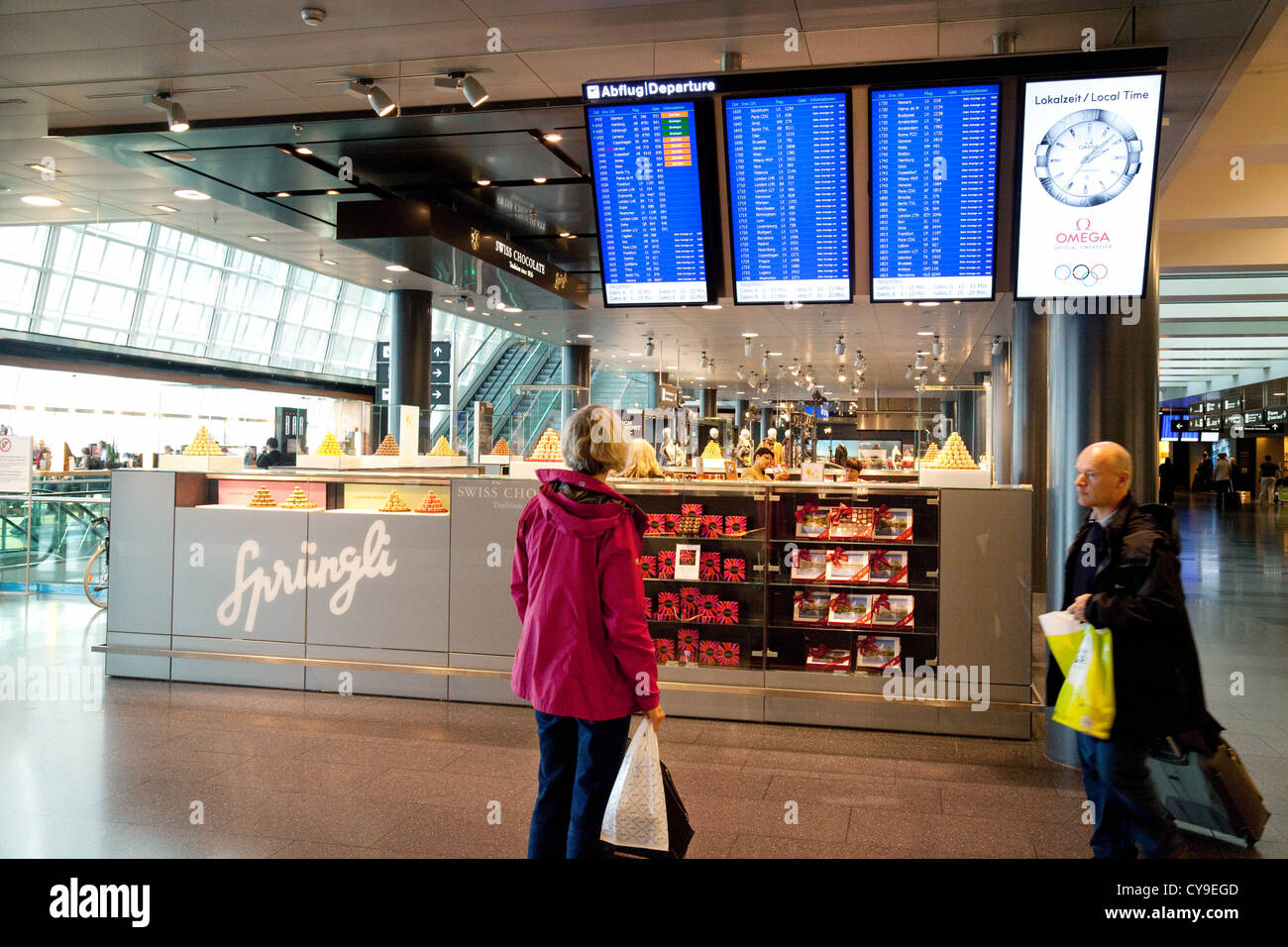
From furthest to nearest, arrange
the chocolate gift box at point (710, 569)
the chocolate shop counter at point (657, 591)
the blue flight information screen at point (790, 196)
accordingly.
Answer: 1. the chocolate gift box at point (710, 569)
2. the chocolate shop counter at point (657, 591)
3. the blue flight information screen at point (790, 196)

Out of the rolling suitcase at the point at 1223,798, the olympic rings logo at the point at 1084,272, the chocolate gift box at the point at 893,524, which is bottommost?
the rolling suitcase at the point at 1223,798

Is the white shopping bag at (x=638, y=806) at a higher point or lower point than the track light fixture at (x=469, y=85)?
lower

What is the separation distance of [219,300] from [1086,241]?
21.4 m

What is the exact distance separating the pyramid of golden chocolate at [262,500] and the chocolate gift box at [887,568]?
4375 mm

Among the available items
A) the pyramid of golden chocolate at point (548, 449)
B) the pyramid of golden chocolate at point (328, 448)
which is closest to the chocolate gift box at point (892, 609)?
the pyramid of golden chocolate at point (548, 449)

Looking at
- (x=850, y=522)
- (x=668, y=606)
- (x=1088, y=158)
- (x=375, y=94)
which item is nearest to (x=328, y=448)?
(x=375, y=94)

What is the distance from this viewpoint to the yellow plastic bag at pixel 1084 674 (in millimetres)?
3111

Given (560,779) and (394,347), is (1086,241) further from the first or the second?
(394,347)

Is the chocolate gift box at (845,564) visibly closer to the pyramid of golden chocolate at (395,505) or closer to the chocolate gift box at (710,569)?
the chocolate gift box at (710,569)

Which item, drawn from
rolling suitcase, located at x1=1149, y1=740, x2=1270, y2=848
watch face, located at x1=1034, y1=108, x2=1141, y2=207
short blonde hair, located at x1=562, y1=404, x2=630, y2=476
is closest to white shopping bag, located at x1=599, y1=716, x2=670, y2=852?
short blonde hair, located at x1=562, y1=404, x2=630, y2=476

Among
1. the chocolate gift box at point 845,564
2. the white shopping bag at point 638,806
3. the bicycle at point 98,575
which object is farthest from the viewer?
the bicycle at point 98,575

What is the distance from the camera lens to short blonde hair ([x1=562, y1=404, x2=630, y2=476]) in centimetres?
314
